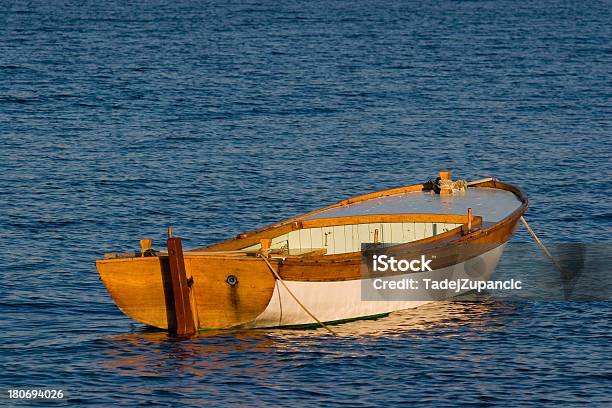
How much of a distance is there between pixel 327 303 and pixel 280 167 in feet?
90.2

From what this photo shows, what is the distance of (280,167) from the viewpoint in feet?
213

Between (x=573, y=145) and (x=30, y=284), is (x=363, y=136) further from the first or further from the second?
(x=30, y=284)

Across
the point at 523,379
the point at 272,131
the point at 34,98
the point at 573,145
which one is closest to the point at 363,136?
the point at 272,131

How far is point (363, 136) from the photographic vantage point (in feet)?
241

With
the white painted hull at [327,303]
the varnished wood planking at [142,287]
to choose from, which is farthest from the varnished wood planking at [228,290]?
the varnished wood planking at [142,287]

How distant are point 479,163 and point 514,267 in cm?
2015

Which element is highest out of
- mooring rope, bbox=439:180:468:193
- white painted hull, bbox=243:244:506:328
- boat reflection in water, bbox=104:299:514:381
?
mooring rope, bbox=439:180:468:193

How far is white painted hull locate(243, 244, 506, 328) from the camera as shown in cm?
3709

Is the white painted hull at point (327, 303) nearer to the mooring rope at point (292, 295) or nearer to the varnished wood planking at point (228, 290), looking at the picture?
the mooring rope at point (292, 295)

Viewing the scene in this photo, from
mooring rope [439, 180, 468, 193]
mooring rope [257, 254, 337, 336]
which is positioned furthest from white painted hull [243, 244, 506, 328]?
mooring rope [439, 180, 468, 193]

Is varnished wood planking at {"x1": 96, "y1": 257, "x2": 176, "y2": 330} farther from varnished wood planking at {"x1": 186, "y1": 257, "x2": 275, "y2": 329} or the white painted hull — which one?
the white painted hull

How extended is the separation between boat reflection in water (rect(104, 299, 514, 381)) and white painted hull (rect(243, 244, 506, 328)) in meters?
0.30

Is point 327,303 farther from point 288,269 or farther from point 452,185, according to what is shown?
point 452,185

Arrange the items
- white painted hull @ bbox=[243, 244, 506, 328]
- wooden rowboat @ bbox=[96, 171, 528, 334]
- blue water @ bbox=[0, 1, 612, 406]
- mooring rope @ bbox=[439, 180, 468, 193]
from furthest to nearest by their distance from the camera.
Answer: mooring rope @ bbox=[439, 180, 468, 193]
white painted hull @ bbox=[243, 244, 506, 328]
wooden rowboat @ bbox=[96, 171, 528, 334]
blue water @ bbox=[0, 1, 612, 406]
